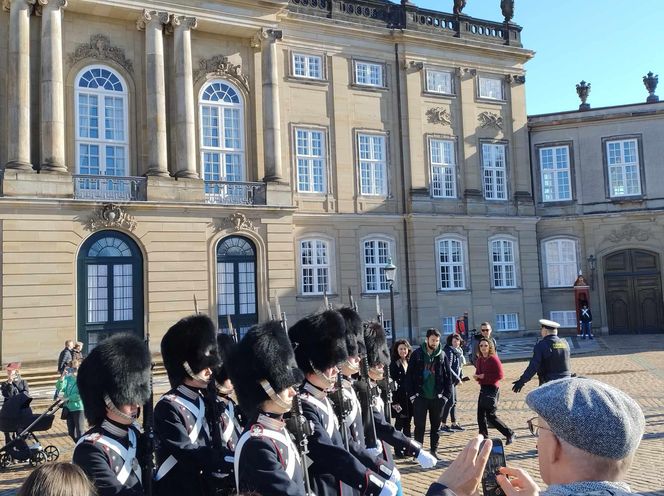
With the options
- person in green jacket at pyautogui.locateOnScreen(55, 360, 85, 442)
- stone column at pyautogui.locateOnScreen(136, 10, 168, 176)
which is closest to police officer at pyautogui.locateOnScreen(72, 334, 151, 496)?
person in green jacket at pyautogui.locateOnScreen(55, 360, 85, 442)

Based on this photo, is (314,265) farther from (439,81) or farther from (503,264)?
(439,81)

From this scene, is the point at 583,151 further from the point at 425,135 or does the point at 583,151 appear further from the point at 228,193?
the point at 228,193

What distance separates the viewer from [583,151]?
3195 centimetres

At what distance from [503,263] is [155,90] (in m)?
17.2

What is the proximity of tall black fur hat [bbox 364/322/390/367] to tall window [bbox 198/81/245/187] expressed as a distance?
15478mm

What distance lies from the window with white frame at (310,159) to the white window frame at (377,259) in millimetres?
3051

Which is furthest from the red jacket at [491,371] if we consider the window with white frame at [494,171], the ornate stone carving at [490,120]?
the ornate stone carving at [490,120]

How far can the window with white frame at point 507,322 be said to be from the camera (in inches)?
1167

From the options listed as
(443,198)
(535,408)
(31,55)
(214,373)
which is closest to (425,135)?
(443,198)

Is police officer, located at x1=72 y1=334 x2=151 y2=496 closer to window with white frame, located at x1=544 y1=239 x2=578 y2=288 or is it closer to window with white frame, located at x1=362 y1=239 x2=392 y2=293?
window with white frame, located at x1=362 y1=239 x2=392 y2=293

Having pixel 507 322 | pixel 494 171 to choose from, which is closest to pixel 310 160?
pixel 494 171

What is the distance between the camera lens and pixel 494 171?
30500 millimetres

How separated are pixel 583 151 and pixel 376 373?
2672 centimetres

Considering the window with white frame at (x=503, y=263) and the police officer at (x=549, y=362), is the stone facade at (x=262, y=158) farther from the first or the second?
the police officer at (x=549, y=362)
